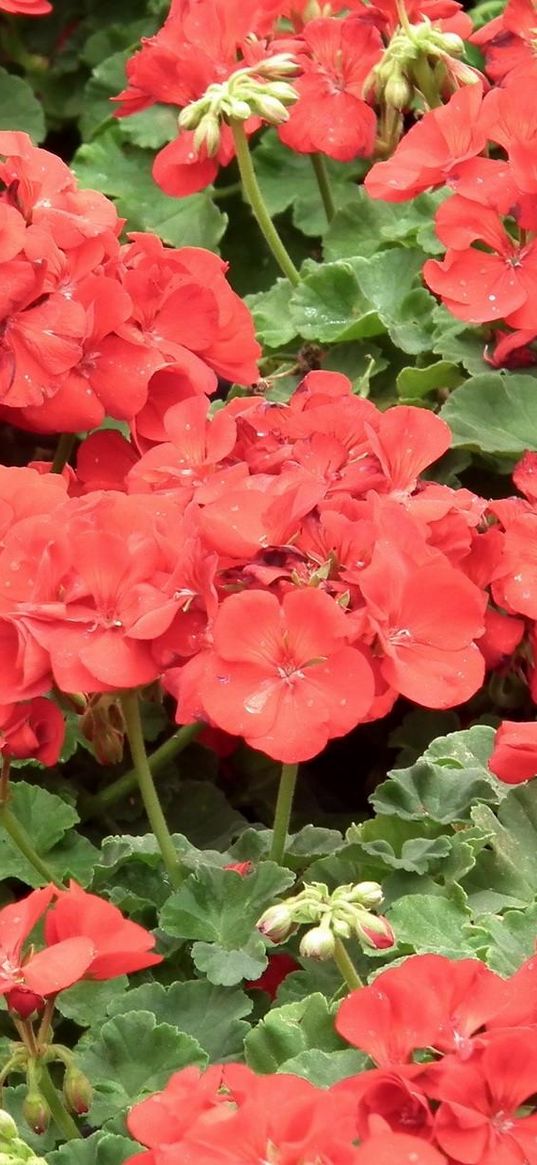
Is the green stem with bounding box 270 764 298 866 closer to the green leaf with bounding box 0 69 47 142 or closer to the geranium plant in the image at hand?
the geranium plant

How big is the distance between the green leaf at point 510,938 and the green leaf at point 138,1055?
21 centimetres

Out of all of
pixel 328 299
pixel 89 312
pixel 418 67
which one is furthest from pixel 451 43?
pixel 89 312

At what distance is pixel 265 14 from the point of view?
1.94 metres

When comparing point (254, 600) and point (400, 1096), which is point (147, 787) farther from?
A: point (400, 1096)

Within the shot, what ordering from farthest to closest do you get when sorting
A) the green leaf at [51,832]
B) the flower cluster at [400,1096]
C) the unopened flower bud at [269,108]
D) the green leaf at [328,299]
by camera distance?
1. the green leaf at [328,299]
2. the unopened flower bud at [269,108]
3. the green leaf at [51,832]
4. the flower cluster at [400,1096]

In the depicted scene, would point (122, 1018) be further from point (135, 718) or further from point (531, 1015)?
→ point (531, 1015)

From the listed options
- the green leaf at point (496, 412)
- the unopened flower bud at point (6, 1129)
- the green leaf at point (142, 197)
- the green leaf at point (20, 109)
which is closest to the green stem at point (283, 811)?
the unopened flower bud at point (6, 1129)

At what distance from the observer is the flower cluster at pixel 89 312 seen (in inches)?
60.9

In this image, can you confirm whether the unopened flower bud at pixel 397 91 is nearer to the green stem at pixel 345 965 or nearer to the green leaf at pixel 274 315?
the green leaf at pixel 274 315

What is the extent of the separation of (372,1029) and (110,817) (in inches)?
29.8

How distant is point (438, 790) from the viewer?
4.76ft

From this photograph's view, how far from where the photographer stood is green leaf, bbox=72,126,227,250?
89.3 inches

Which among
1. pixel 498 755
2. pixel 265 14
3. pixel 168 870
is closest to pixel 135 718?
pixel 168 870

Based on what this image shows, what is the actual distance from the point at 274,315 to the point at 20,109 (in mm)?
737
